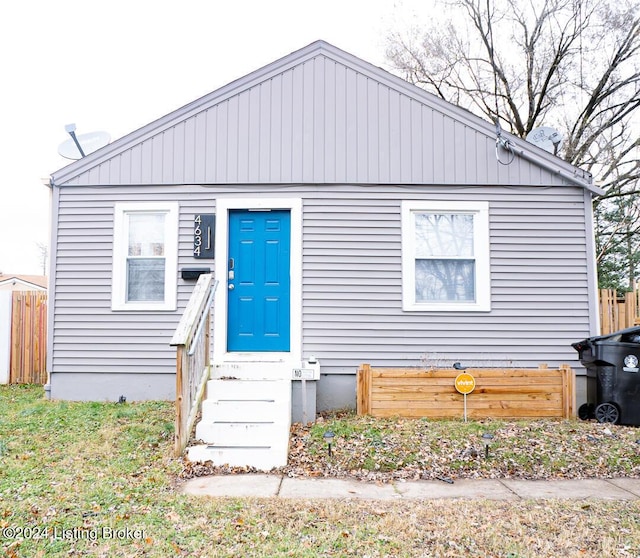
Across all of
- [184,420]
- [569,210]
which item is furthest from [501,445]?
[569,210]

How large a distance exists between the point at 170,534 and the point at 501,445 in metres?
3.31

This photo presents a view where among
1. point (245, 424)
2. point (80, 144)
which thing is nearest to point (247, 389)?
point (245, 424)

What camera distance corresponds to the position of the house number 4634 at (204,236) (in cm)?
669

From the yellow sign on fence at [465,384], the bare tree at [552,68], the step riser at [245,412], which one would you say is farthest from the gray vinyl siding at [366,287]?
the bare tree at [552,68]

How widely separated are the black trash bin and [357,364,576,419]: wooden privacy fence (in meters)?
0.30

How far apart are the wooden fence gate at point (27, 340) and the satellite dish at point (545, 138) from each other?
8.72 metres

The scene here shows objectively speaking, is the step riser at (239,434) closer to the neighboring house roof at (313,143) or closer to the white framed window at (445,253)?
the white framed window at (445,253)

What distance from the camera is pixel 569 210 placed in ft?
22.3

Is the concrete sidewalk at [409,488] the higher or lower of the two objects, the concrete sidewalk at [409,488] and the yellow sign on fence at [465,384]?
the lower

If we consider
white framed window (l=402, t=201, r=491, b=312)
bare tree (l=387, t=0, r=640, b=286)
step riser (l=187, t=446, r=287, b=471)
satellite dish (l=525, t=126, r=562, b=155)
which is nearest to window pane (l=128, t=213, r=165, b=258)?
step riser (l=187, t=446, r=287, b=471)

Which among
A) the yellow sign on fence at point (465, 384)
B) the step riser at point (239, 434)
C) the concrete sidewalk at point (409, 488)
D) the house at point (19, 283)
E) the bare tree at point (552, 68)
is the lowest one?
the concrete sidewalk at point (409, 488)

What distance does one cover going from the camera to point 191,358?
4.77m

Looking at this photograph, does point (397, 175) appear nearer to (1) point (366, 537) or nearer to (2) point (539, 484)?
(2) point (539, 484)

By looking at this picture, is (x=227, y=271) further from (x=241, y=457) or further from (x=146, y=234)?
(x=241, y=457)
